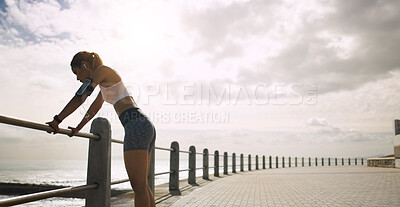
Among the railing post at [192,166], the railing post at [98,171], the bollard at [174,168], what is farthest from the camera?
the railing post at [192,166]

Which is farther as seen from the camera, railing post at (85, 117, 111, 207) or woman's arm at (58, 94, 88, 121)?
railing post at (85, 117, 111, 207)

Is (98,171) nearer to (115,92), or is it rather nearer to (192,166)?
(115,92)

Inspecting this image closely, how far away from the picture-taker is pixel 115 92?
2.88 metres

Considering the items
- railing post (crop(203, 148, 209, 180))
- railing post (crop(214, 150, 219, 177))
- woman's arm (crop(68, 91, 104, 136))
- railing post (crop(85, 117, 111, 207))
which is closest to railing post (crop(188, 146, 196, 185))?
railing post (crop(203, 148, 209, 180))

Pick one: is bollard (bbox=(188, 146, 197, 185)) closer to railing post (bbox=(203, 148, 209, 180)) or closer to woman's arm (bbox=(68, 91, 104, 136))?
railing post (bbox=(203, 148, 209, 180))

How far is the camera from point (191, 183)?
969cm

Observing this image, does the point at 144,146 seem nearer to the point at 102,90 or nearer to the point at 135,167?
the point at 135,167

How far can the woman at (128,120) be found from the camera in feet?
9.12

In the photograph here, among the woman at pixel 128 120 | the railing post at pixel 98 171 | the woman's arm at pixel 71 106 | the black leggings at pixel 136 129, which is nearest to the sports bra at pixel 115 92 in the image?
the woman at pixel 128 120

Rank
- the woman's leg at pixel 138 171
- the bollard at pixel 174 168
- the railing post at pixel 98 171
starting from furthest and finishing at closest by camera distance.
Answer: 1. the bollard at pixel 174 168
2. the railing post at pixel 98 171
3. the woman's leg at pixel 138 171

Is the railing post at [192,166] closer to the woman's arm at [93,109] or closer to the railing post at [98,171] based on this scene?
the railing post at [98,171]

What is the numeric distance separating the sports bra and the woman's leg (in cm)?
48

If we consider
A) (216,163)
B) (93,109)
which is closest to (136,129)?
(93,109)

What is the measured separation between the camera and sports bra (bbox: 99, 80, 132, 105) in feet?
9.38
